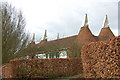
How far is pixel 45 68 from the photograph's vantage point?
14.3m

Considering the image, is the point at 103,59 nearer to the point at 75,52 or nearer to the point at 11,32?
the point at 11,32

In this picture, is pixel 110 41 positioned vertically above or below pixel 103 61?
above

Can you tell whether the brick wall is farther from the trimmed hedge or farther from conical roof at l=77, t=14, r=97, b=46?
conical roof at l=77, t=14, r=97, b=46

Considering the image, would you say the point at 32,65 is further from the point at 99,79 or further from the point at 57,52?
the point at 57,52

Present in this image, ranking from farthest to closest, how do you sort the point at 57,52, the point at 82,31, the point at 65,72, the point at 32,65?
the point at 82,31 → the point at 57,52 → the point at 65,72 → the point at 32,65

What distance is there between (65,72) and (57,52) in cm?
1318

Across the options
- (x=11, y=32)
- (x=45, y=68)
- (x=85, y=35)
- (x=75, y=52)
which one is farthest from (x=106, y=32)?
(x=45, y=68)

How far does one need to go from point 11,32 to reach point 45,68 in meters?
5.35

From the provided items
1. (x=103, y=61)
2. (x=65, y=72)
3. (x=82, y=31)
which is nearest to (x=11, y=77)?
(x=65, y=72)

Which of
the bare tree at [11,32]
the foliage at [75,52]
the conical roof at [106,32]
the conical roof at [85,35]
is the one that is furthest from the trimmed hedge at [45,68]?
the conical roof at [106,32]

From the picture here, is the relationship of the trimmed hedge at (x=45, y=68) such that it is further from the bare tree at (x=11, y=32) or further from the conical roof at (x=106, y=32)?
the conical roof at (x=106, y=32)

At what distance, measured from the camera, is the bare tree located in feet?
54.4

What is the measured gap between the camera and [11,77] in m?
12.5

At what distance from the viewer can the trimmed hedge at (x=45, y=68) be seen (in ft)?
42.8
